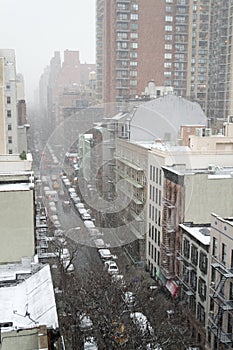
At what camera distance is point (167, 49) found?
1315 inches

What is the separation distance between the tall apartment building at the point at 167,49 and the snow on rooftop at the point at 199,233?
20.0 metres

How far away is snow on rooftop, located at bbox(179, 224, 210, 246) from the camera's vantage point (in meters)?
11.9

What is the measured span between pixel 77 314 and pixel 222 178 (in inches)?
242


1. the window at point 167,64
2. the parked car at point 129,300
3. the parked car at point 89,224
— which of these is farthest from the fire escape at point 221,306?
the window at point 167,64

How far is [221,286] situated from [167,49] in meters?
25.9

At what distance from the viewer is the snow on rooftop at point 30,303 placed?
18.7ft

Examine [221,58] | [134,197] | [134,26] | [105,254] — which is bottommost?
[105,254]

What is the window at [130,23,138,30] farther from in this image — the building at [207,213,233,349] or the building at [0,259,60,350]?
the building at [0,259,60,350]

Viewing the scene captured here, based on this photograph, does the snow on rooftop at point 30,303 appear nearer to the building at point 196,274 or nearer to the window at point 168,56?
the building at point 196,274

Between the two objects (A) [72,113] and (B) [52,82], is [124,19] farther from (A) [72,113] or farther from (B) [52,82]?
(B) [52,82]

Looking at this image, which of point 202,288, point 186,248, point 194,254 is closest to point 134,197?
point 186,248

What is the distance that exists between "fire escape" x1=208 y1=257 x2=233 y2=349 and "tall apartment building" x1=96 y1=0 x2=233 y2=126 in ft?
74.7

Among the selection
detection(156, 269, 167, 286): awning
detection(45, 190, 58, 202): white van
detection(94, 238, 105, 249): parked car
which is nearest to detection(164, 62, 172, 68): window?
detection(45, 190, 58, 202): white van

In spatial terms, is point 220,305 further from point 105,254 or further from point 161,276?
point 105,254
